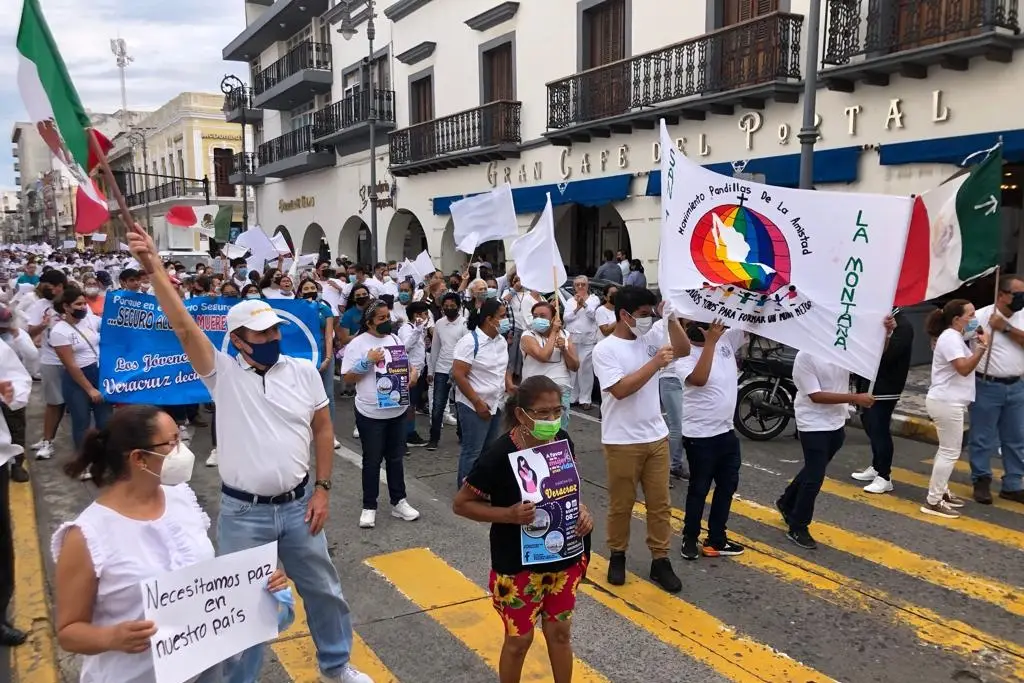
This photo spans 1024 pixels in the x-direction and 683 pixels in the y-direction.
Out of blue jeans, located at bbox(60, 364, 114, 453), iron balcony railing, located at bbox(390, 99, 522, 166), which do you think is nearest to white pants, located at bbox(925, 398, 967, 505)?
blue jeans, located at bbox(60, 364, 114, 453)

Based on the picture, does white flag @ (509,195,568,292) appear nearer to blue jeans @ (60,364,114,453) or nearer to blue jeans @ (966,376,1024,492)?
blue jeans @ (966,376,1024,492)

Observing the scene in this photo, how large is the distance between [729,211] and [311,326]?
9.91 feet

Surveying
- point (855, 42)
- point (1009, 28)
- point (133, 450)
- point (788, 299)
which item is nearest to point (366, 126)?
point (855, 42)

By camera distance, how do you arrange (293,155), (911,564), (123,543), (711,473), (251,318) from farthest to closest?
(293,155) → (911,564) → (711,473) → (251,318) → (123,543)

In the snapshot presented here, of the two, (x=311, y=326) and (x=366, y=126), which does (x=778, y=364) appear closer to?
(x=311, y=326)

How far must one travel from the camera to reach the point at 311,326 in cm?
573

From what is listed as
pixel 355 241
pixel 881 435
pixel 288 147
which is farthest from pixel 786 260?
pixel 288 147

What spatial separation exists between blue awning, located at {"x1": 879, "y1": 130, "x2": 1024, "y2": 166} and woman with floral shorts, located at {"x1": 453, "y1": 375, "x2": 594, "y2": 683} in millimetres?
9003

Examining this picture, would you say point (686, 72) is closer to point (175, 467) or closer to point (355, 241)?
point (175, 467)

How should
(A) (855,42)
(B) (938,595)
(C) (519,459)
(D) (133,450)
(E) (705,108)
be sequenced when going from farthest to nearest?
(E) (705,108), (A) (855,42), (B) (938,595), (C) (519,459), (D) (133,450)

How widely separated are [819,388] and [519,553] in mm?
3105

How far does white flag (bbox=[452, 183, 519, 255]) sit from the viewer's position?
10.3 meters

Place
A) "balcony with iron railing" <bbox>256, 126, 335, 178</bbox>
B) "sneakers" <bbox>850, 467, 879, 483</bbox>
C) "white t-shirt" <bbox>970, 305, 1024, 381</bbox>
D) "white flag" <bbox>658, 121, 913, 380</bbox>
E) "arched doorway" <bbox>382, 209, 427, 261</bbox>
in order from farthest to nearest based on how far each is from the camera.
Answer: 1. "balcony with iron railing" <bbox>256, 126, 335, 178</bbox>
2. "arched doorway" <bbox>382, 209, 427, 261</bbox>
3. "sneakers" <bbox>850, 467, 879, 483</bbox>
4. "white t-shirt" <bbox>970, 305, 1024, 381</bbox>
5. "white flag" <bbox>658, 121, 913, 380</bbox>

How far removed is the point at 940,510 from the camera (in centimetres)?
639
